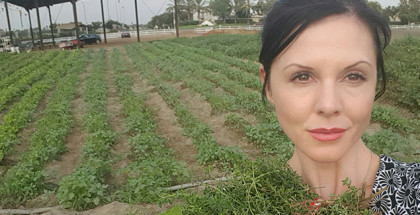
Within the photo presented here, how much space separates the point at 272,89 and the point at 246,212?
1.50 ft

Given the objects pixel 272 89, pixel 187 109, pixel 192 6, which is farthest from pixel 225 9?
pixel 272 89

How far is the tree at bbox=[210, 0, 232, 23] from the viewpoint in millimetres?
76312

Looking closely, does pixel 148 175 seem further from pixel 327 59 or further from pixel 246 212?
pixel 327 59

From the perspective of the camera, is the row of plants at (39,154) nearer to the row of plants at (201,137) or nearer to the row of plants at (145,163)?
the row of plants at (145,163)

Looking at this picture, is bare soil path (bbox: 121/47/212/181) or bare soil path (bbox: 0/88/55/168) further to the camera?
bare soil path (bbox: 0/88/55/168)

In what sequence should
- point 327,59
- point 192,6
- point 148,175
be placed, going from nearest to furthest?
1. point 327,59
2. point 148,175
3. point 192,6

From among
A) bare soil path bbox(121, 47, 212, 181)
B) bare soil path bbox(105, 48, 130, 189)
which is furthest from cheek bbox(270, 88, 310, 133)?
bare soil path bbox(105, 48, 130, 189)

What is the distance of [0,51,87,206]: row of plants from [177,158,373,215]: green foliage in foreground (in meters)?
4.02

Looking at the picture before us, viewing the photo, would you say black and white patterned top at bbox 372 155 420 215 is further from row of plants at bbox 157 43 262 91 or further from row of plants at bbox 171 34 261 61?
row of plants at bbox 171 34 261 61

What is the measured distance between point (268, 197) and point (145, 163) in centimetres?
385

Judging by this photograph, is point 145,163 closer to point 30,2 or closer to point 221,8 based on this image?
point 30,2

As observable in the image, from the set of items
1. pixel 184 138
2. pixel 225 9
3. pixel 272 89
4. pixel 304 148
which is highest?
pixel 225 9

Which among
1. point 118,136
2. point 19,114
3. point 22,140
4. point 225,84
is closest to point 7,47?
point 19,114

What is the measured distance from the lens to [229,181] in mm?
1381
